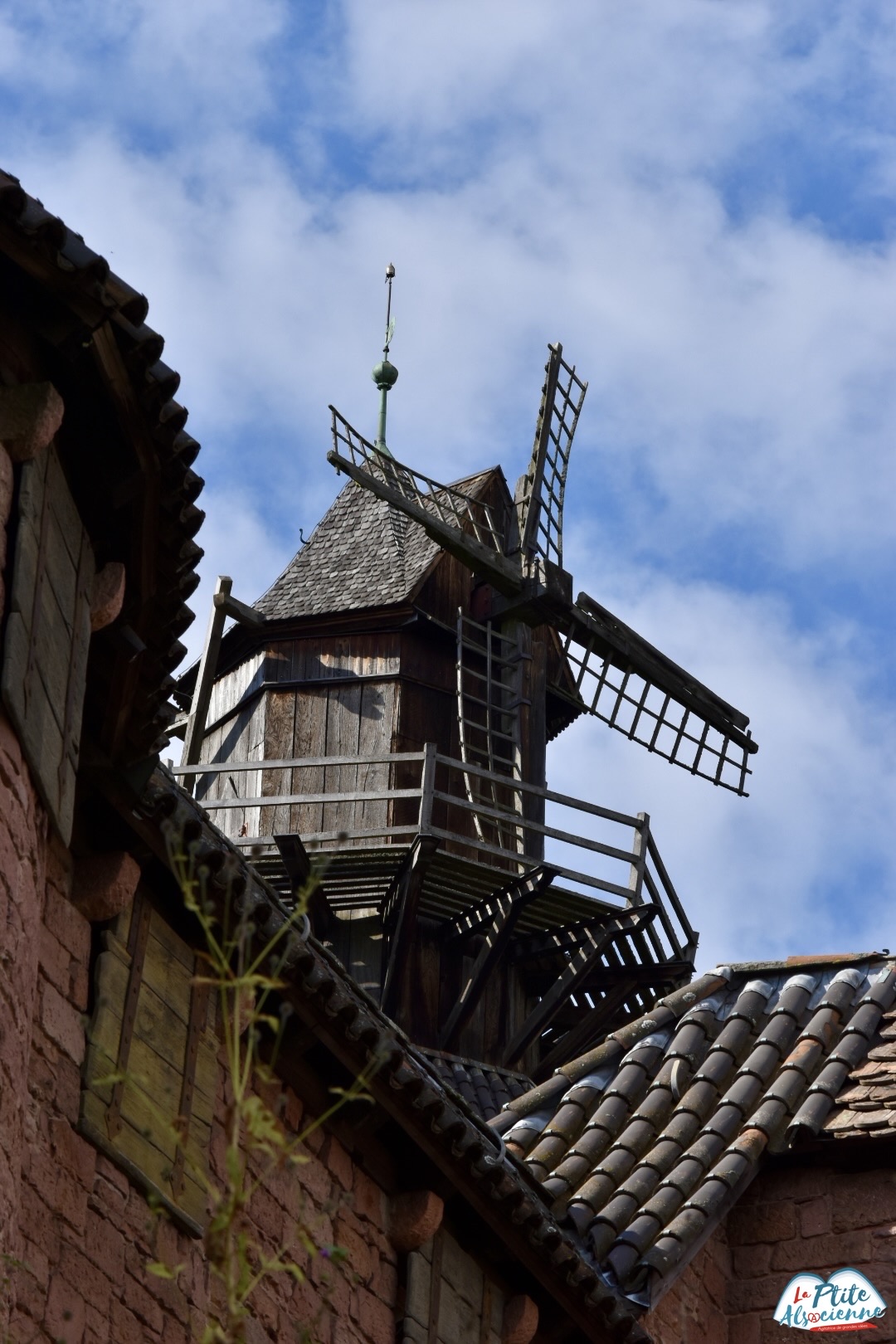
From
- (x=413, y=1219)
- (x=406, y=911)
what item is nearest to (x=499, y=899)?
(x=406, y=911)

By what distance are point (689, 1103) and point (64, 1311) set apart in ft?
16.8

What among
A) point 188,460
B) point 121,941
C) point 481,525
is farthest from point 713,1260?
point 481,525

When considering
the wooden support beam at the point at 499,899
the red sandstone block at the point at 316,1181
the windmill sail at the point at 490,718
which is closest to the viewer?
the red sandstone block at the point at 316,1181

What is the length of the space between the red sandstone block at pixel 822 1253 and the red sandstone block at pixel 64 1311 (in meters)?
4.72

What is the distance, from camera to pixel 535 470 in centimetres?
2072

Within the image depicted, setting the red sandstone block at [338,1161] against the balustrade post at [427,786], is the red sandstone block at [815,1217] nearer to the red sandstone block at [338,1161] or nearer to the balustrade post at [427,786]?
the red sandstone block at [338,1161]

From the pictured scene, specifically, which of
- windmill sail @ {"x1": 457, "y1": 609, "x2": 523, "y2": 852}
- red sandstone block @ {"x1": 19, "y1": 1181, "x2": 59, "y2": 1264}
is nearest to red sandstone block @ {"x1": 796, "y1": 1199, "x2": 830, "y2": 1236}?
red sandstone block @ {"x1": 19, "y1": 1181, "x2": 59, "y2": 1264}

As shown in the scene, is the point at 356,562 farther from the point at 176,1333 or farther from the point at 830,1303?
the point at 176,1333

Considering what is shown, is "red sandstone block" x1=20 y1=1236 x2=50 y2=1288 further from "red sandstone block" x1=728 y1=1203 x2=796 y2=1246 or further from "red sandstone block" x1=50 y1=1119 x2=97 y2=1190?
"red sandstone block" x1=728 y1=1203 x2=796 y2=1246

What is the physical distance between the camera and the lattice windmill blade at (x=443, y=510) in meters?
19.0

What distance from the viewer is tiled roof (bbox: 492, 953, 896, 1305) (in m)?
9.52

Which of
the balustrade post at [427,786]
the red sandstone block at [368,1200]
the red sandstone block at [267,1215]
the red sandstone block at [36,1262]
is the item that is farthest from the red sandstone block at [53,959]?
the balustrade post at [427,786]

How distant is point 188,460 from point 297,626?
12534 mm

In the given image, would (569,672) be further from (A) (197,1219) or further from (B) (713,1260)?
(A) (197,1219)
